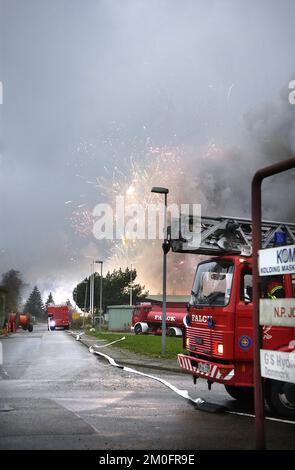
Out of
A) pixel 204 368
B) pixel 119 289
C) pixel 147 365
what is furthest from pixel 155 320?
pixel 119 289

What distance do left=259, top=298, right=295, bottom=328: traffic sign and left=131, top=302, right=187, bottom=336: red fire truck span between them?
1477 inches

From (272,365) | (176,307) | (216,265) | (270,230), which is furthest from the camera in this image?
(176,307)

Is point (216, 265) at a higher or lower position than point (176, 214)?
lower

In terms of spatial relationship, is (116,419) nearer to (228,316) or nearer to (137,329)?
(228,316)

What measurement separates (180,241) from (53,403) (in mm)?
3546

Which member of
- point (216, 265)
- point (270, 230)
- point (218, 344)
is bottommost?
point (218, 344)

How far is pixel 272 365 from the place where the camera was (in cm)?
510

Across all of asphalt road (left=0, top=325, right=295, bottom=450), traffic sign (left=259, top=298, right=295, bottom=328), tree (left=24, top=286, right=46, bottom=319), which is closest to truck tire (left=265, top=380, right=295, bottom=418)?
asphalt road (left=0, top=325, right=295, bottom=450)

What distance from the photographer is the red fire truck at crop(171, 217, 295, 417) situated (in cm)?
790

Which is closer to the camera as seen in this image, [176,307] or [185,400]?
[185,400]

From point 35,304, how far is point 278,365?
190125 mm

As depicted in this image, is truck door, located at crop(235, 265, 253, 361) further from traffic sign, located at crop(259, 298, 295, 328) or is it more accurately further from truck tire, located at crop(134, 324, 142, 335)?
truck tire, located at crop(134, 324, 142, 335)
